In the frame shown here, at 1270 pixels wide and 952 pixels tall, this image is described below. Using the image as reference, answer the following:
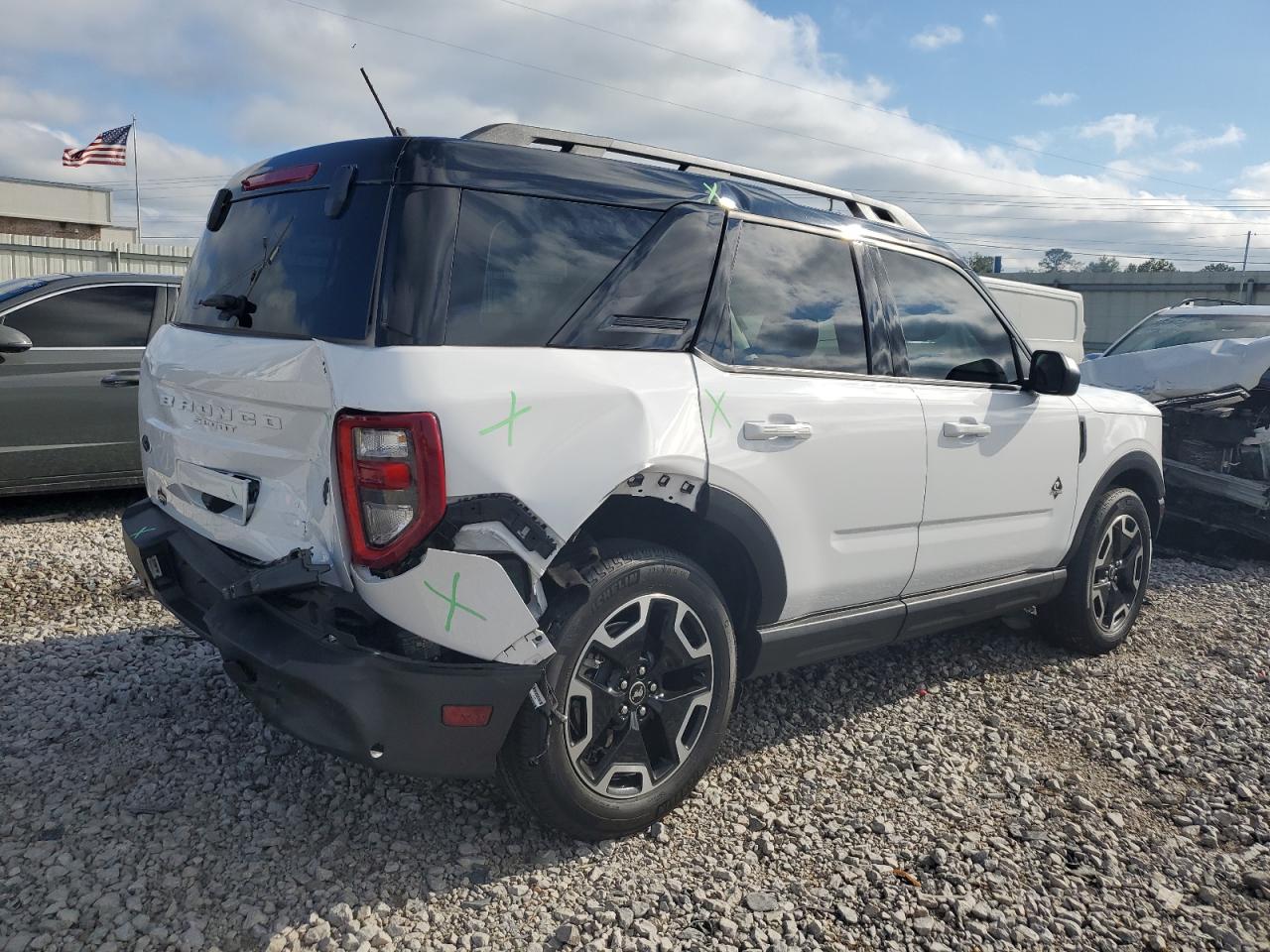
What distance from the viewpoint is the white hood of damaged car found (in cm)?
741

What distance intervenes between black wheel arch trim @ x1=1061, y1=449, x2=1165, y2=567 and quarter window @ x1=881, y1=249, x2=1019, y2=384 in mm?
832

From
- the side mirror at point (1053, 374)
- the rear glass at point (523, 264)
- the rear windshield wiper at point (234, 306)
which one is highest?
the rear glass at point (523, 264)

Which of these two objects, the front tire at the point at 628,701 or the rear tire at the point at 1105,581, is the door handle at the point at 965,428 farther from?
the front tire at the point at 628,701

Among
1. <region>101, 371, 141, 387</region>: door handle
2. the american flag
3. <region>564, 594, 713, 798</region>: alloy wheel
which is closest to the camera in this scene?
<region>564, 594, 713, 798</region>: alloy wheel

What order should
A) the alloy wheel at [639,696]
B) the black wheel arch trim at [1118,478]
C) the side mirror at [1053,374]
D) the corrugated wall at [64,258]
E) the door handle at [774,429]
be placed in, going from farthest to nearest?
the corrugated wall at [64,258] → the black wheel arch trim at [1118,478] → the side mirror at [1053,374] → the door handle at [774,429] → the alloy wheel at [639,696]

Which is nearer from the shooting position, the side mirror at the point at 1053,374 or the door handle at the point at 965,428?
the door handle at the point at 965,428

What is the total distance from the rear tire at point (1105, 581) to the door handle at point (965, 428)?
1.11 meters

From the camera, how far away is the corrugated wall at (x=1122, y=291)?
2916cm

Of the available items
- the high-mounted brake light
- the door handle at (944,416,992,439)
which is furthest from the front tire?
the high-mounted brake light

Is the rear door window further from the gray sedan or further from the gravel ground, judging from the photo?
the gravel ground

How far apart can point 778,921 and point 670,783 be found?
21.0 inches

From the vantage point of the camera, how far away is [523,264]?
2.68 m

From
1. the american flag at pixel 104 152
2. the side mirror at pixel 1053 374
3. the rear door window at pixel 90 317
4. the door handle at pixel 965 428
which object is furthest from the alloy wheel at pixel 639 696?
the american flag at pixel 104 152

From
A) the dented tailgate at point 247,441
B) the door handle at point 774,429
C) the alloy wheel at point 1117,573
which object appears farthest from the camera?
the alloy wheel at point 1117,573
